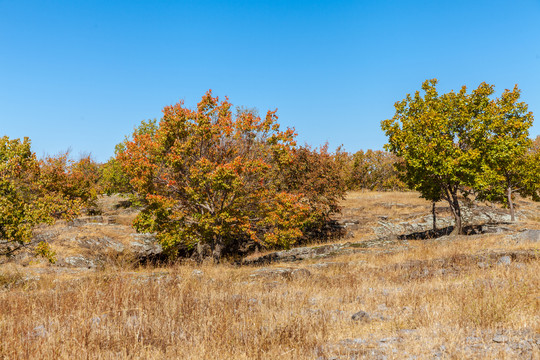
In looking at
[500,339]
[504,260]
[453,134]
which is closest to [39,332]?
[500,339]

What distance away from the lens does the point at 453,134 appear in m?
21.4

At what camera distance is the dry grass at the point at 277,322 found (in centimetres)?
424

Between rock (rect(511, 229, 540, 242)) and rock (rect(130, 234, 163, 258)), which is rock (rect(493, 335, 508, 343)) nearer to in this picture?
rock (rect(511, 229, 540, 242))

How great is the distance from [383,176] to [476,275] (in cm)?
5408

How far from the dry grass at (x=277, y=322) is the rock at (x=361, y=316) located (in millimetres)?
100

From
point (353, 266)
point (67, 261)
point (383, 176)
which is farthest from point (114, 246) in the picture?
point (383, 176)

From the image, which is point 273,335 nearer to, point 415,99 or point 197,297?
point 197,297

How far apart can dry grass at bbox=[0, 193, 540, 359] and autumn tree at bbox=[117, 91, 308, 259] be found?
25.3 ft

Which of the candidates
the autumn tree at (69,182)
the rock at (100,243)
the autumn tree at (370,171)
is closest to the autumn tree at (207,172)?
the rock at (100,243)

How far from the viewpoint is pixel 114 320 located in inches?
206

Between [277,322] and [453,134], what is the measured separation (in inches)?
812

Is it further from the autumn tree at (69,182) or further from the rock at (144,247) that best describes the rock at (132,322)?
the autumn tree at (69,182)

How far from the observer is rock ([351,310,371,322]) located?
5.78 m

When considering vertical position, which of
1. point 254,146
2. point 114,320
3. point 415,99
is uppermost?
point 415,99
